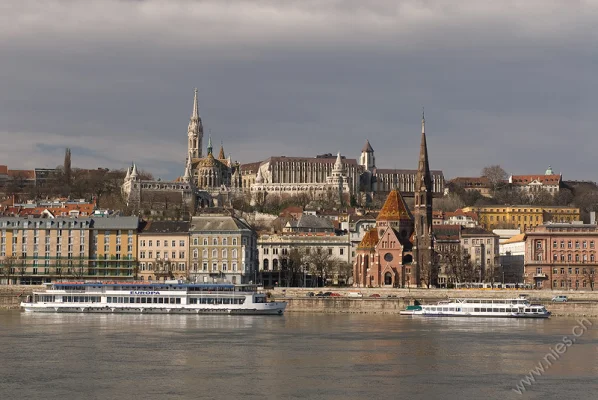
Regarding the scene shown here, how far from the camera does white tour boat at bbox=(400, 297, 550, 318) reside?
266ft

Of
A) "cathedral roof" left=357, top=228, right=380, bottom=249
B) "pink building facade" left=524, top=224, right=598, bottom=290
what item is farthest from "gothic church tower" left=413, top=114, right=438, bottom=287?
"pink building facade" left=524, top=224, right=598, bottom=290

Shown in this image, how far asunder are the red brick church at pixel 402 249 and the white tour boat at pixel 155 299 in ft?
82.3

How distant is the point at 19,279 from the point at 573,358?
63.0 m

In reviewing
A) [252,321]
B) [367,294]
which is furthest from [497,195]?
[252,321]

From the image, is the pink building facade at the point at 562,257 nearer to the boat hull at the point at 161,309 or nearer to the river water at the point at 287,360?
the boat hull at the point at 161,309

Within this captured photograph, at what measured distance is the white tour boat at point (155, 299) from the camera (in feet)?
271

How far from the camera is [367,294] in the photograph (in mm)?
95500

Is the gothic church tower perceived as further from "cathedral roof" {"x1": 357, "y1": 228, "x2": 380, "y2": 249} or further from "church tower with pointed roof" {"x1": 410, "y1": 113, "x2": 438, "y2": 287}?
"cathedral roof" {"x1": 357, "y1": 228, "x2": 380, "y2": 249}

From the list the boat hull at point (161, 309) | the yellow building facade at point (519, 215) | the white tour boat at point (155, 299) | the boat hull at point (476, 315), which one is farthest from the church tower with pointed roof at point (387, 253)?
the yellow building facade at point (519, 215)

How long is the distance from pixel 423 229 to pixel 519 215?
206ft

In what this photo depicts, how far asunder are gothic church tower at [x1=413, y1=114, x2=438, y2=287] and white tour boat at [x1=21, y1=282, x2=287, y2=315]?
82.6 ft

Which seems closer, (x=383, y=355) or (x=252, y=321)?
(x=383, y=355)

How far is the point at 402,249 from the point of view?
358 ft

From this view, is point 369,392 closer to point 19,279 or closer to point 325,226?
point 19,279
